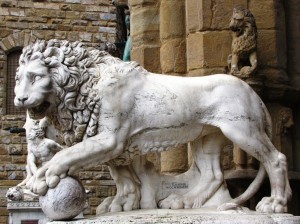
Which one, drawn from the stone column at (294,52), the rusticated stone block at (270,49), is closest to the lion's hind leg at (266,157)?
the rusticated stone block at (270,49)

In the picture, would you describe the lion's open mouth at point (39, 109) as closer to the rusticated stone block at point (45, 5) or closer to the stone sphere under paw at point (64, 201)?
the stone sphere under paw at point (64, 201)

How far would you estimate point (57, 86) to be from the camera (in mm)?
4910

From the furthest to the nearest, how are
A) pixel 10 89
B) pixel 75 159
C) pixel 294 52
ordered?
pixel 10 89
pixel 294 52
pixel 75 159

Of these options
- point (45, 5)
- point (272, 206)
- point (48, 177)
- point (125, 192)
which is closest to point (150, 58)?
point (125, 192)

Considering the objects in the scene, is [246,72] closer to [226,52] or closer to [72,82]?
[226,52]

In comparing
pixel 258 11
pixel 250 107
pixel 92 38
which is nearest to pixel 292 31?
pixel 258 11

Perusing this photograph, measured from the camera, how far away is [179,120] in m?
5.00

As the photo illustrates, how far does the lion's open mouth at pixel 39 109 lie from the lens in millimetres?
4926

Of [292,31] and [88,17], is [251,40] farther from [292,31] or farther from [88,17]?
[88,17]

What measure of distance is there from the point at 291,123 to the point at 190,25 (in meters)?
1.17

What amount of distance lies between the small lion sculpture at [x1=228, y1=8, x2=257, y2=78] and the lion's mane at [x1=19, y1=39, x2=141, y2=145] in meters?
1.49

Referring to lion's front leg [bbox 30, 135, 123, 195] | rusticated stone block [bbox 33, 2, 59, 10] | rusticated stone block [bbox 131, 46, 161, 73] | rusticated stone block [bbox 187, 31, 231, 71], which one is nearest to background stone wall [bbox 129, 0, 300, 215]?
rusticated stone block [bbox 187, 31, 231, 71]

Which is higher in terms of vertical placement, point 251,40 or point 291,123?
point 251,40

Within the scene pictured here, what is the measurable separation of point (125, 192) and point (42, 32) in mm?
14050
